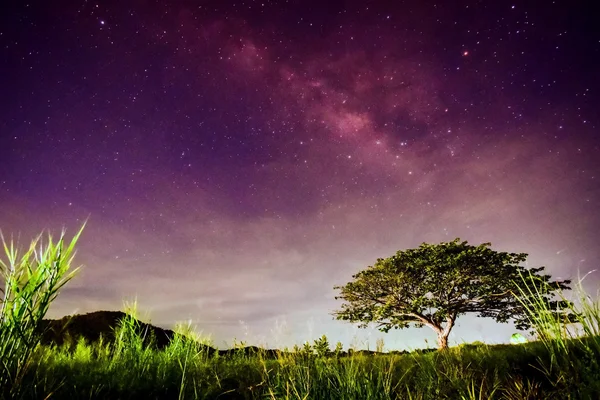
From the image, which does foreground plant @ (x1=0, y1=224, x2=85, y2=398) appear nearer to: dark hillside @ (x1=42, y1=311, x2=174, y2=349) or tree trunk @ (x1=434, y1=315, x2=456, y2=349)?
dark hillside @ (x1=42, y1=311, x2=174, y2=349)

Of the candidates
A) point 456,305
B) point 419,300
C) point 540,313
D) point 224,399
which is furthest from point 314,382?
point 456,305

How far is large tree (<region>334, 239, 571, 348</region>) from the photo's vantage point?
16781 mm

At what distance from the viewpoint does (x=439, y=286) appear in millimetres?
17453

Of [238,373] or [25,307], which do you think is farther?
[238,373]

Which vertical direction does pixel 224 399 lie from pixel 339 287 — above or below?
below

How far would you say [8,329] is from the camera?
196 cm

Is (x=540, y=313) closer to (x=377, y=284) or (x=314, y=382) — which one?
(x=314, y=382)

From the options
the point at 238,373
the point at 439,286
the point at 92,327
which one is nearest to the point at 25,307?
the point at 238,373

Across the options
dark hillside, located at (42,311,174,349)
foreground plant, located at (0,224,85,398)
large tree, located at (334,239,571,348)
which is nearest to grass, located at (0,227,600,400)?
foreground plant, located at (0,224,85,398)

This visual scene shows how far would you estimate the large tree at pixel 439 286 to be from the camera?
1678 centimetres

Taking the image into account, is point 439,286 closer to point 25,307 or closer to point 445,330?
point 445,330

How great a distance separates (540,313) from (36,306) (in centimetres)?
368

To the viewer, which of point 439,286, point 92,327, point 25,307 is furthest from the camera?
point 439,286

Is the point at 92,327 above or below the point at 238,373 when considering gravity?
above
